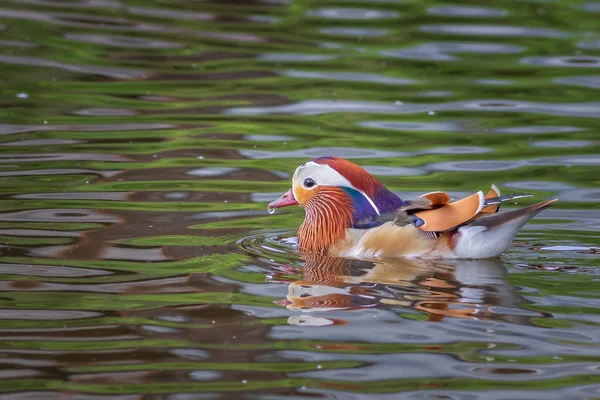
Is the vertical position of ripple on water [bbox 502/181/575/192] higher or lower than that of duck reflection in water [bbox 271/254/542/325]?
higher

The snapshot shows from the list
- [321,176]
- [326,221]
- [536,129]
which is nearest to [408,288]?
[326,221]

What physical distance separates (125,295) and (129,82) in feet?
24.3

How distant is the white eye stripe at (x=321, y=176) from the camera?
848cm

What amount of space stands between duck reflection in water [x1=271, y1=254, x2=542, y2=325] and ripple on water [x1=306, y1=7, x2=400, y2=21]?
10.0 m

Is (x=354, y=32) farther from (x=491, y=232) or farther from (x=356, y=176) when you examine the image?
(x=491, y=232)

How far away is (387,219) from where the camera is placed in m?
8.22

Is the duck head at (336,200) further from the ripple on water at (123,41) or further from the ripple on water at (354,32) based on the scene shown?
the ripple on water at (354,32)

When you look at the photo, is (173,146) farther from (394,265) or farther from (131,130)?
(394,265)

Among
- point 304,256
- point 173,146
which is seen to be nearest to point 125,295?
point 304,256

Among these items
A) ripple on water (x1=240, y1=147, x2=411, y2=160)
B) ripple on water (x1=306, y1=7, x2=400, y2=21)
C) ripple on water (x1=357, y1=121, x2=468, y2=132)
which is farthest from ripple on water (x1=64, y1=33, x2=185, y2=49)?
ripple on water (x1=240, y1=147, x2=411, y2=160)

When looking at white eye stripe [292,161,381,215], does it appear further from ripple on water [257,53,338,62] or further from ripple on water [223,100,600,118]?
ripple on water [257,53,338,62]

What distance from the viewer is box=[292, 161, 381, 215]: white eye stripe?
8.48 m

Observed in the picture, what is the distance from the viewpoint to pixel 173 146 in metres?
11.7

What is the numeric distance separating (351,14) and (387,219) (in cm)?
1024
